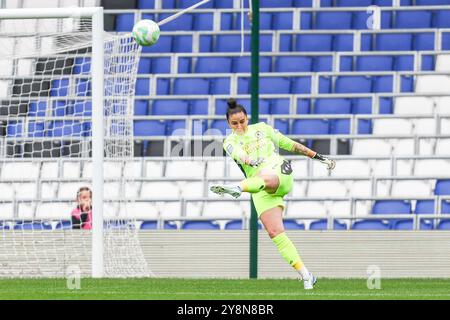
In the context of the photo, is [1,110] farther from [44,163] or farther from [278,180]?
[278,180]

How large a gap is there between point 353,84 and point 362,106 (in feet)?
2.29

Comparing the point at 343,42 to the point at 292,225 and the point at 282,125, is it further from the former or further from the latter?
the point at 292,225

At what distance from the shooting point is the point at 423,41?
26.6 m

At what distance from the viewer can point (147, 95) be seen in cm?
2600

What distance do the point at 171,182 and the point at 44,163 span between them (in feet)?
6.59

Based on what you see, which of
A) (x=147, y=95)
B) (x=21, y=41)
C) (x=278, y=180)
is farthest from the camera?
(x=147, y=95)

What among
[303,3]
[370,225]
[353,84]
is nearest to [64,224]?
[370,225]

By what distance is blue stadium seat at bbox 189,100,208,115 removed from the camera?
25.2 meters

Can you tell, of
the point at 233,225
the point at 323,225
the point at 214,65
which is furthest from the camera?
the point at 214,65

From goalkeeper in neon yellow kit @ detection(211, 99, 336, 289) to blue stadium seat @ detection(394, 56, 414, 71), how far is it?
10.7 metres

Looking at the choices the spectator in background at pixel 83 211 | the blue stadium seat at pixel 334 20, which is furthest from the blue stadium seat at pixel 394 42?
the spectator in background at pixel 83 211
